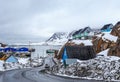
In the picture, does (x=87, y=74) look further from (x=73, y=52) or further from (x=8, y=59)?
(x=8, y=59)

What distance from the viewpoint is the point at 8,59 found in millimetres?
80500

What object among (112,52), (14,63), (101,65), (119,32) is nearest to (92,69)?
(101,65)

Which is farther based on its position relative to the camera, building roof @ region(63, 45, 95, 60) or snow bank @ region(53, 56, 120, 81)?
building roof @ region(63, 45, 95, 60)

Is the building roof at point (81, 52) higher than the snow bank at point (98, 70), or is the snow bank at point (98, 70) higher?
the building roof at point (81, 52)

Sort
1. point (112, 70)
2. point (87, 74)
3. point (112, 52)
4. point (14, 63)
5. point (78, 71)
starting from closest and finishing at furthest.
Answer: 1. point (112, 70)
2. point (87, 74)
3. point (78, 71)
4. point (112, 52)
5. point (14, 63)

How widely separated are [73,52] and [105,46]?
Answer: 6807 mm

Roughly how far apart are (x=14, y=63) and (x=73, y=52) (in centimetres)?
2611

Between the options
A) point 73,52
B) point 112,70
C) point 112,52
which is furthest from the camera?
point 73,52

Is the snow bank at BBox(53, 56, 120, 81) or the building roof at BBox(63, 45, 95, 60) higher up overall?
the building roof at BBox(63, 45, 95, 60)

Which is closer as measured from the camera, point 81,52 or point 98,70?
point 98,70

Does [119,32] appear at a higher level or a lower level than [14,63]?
higher

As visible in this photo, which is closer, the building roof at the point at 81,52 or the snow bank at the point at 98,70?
the snow bank at the point at 98,70

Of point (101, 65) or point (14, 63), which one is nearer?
point (101, 65)

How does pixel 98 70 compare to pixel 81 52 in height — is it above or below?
below
